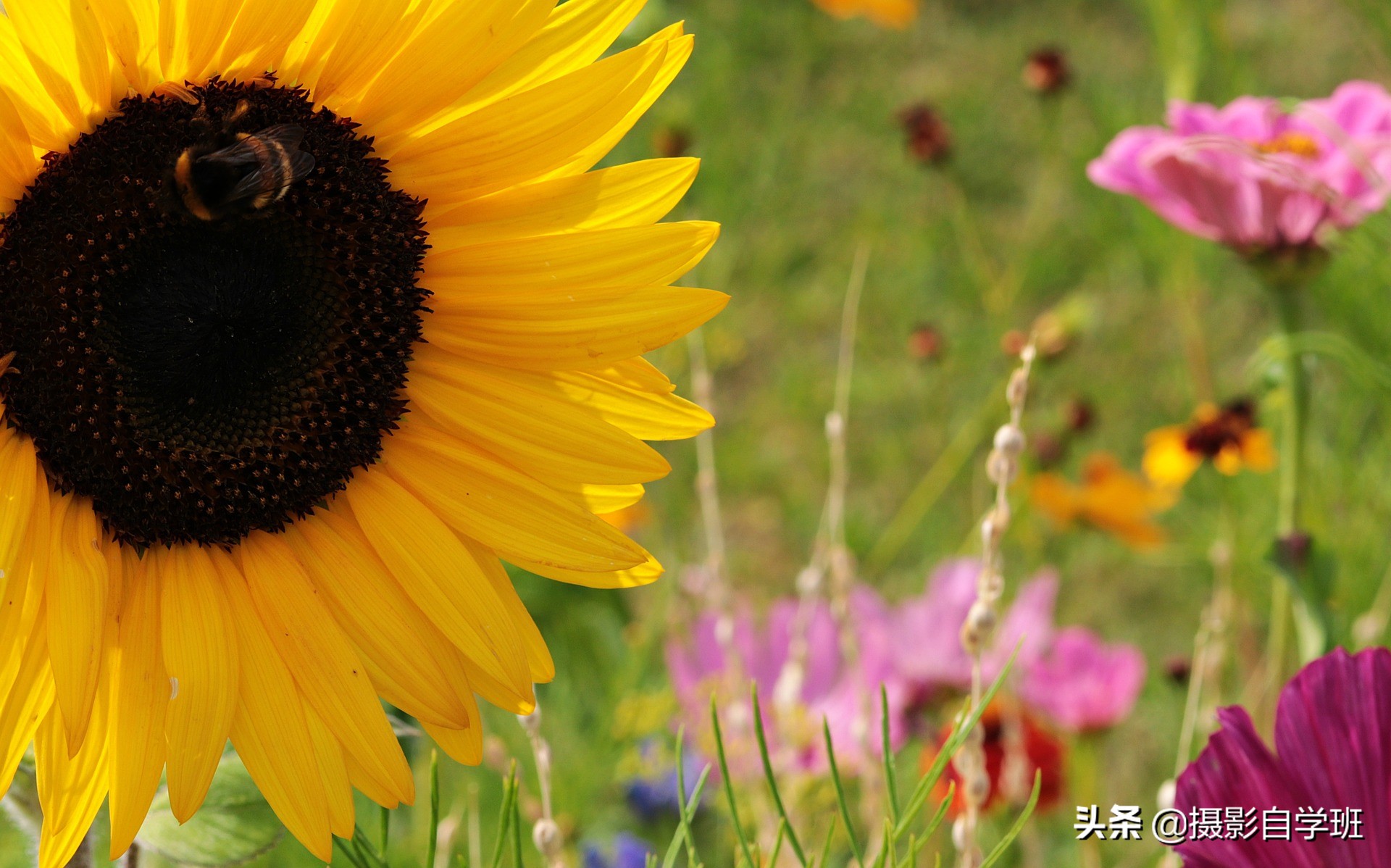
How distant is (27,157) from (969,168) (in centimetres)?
262

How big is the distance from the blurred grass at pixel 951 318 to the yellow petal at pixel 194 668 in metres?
0.54

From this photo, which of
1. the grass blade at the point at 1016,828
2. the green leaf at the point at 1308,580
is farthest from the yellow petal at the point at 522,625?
the green leaf at the point at 1308,580

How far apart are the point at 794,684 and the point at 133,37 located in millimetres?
543

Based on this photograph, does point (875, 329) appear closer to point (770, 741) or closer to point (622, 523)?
point (622, 523)

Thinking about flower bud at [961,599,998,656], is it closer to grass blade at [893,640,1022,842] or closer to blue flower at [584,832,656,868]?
grass blade at [893,640,1022,842]

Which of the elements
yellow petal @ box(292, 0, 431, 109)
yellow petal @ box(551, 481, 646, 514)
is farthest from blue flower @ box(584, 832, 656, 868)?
yellow petal @ box(292, 0, 431, 109)

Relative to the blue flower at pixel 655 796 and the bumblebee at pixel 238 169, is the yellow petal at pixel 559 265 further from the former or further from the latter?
the blue flower at pixel 655 796

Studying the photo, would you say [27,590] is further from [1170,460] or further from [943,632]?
[1170,460]

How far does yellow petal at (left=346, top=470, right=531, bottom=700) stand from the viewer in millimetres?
629

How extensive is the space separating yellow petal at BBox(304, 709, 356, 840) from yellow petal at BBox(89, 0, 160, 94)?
287 mm

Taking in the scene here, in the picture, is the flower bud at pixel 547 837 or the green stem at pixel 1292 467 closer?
the flower bud at pixel 547 837

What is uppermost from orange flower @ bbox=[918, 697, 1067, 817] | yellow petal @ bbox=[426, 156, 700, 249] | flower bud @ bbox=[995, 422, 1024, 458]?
yellow petal @ bbox=[426, 156, 700, 249]

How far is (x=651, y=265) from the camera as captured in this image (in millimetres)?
645

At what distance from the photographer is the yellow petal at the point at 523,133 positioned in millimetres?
617
